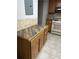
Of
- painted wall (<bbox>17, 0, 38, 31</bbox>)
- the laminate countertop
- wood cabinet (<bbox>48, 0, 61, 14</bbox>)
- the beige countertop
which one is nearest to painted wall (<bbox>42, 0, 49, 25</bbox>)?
wood cabinet (<bbox>48, 0, 61, 14</bbox>)

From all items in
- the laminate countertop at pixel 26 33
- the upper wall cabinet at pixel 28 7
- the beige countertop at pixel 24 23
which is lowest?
the laminate countertop at pixel 26 33

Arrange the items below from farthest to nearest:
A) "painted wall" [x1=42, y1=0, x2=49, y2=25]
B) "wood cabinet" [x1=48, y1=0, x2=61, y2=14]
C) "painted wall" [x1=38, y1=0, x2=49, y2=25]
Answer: "wood cabinet" [x1=48, y1=0, x2=61, y2=14], "painted wall" [x1=42, y1=0, x2=49, y2=25], "painted wall" [x1=38, y1=0, x2=49, y2=25]

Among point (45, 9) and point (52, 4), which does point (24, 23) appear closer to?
point (45, 9)

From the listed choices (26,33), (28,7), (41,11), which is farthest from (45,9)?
(26,33)

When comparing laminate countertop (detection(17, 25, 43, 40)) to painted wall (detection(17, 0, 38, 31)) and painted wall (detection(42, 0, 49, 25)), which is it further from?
painted wall (detection(42, 0, 49, 25))

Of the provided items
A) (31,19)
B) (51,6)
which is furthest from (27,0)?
(51,6)

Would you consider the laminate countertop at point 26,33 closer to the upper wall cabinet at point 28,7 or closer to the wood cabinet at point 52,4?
the upper wall cabinet at point 28,7

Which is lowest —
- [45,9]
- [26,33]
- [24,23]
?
[26,33]

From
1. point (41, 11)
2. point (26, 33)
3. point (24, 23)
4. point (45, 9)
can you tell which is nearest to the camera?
point (26, 33)

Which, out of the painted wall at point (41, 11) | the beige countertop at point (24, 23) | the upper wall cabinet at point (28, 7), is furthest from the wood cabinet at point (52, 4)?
the upper wall cabinet at point (28, 7)

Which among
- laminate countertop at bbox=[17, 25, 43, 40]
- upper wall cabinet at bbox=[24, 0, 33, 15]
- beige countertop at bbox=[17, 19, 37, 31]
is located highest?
upper wall cabinet at bbox=[24, 0, 33, 15]

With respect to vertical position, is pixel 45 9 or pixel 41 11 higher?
pixel 45 9
